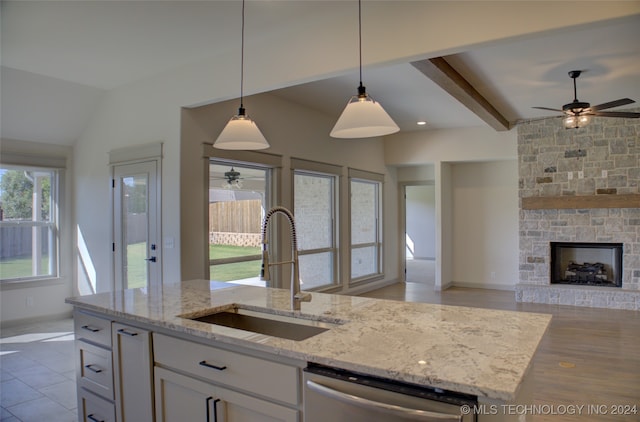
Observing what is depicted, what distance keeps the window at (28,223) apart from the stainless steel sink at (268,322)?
4.56 meters

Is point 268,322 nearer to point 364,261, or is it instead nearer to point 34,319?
point 34,319

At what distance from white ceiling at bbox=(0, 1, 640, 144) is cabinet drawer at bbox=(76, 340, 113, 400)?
2.32 metres

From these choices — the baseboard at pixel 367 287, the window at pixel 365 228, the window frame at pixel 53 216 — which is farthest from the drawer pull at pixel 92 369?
the window at pixel 365 228

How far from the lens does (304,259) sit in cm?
627

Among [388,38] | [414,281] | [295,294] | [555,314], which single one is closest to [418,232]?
[414,281]

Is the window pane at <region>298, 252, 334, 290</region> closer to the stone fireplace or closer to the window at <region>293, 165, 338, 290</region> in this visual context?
the window at <region>293, 165, 338, 290</region>

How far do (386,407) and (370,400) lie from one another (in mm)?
53

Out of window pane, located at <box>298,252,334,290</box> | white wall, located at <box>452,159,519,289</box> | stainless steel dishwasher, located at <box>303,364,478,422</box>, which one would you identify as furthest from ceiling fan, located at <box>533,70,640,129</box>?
stainless steel dishwasher, located at <box>303,364,478,422</box>

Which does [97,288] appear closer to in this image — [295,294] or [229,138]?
[229,138]

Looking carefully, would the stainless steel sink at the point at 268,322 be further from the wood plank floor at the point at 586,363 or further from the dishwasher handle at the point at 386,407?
the wood plank floor at the point at 586,363

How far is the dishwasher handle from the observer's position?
3.80ft

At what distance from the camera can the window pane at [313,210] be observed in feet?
20.2

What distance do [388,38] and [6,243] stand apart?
17.2 feet

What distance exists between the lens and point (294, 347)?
145 centimetres
